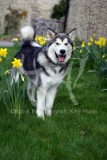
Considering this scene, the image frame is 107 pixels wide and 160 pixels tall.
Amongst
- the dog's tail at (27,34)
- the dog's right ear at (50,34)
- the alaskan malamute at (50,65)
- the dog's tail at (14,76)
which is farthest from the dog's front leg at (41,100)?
the dog's tail at (27,34)

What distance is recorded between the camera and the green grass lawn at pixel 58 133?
277 centimetres

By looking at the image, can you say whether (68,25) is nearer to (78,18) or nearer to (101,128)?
(78,18)

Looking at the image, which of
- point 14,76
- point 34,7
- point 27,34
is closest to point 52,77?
point 14,76

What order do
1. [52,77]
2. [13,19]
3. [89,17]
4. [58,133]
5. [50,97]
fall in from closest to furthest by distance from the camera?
[58,133]
[52,77]
[50,97]
[89,17]
[13,19]

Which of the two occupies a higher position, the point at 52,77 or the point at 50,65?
the point at 50,65

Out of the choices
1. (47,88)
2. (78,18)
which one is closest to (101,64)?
(47,88)

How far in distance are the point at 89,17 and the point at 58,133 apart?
1104 centimetres

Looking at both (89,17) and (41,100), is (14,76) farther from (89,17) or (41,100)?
(89,17)

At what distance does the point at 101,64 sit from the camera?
18.5 feet

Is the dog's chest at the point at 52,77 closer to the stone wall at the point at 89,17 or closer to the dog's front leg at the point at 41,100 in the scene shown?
the dog's front leg at the point at 41,100

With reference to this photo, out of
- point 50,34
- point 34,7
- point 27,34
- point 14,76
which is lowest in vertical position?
point 34,7

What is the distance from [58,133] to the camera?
3285 mm

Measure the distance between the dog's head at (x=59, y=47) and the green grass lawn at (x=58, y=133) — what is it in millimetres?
851

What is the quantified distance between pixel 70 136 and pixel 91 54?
4.15 meters
